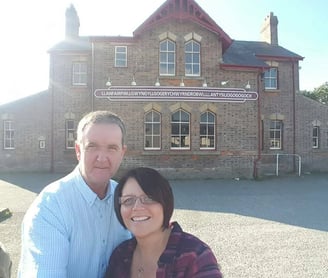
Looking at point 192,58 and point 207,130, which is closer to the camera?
point 207,130

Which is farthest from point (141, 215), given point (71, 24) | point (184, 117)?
point (71, 24)

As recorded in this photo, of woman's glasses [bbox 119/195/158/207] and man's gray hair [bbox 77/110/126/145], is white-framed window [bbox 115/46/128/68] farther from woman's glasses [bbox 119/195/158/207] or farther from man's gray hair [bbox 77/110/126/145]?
woman's glasses [bbox 119/195/158/207]

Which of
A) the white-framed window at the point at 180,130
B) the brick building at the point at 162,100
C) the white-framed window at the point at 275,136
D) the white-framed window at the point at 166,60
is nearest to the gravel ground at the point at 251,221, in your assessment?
the brick building at the point at 162,100

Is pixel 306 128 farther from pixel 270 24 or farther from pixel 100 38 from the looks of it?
pixel 100 38

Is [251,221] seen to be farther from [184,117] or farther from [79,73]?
[79,73]

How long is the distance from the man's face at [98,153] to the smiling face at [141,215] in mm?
234

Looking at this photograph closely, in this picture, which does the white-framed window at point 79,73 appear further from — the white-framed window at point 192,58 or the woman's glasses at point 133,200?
the woman's glasses at point 133,200

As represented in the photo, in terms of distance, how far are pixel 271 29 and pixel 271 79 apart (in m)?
5.21

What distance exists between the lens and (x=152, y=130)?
16.7 metres

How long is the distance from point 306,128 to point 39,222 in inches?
823

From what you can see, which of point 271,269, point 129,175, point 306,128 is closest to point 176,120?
point 306,128

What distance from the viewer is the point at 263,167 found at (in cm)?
1938

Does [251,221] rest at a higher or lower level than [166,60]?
lower

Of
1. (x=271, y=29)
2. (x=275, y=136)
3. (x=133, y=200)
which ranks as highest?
(x=271, y=29)
